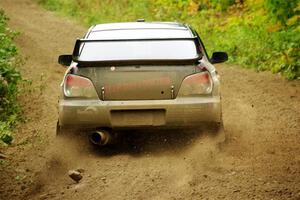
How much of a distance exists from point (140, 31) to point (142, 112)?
1437 millimetres

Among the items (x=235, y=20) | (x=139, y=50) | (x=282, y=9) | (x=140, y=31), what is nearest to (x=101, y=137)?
(x=139, y=50)

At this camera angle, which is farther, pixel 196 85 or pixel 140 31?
pixel 140 31

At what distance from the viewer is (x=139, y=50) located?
6.64 metres

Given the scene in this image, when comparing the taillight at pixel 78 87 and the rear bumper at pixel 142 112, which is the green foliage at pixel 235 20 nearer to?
the rear bumper at pixel 142 112

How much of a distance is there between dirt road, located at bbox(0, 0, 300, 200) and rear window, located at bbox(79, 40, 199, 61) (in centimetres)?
115

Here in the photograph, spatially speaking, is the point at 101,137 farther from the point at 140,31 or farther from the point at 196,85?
the point at 140,31

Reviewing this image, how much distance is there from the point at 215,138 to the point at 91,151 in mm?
1616

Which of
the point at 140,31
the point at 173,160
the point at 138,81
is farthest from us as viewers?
the point at 140,31

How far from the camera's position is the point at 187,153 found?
6.77m

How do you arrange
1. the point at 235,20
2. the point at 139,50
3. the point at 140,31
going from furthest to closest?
the point at 235,20 → the point at 140,31 → the point at 139,50

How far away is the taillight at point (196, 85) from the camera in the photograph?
6219 millimetres

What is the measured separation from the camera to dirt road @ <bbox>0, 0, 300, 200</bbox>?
546 cm

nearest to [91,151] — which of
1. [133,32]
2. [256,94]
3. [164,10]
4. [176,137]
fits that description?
[176,137]

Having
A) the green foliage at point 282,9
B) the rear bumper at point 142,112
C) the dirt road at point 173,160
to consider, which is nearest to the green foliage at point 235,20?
the green foliage at point 282,9
